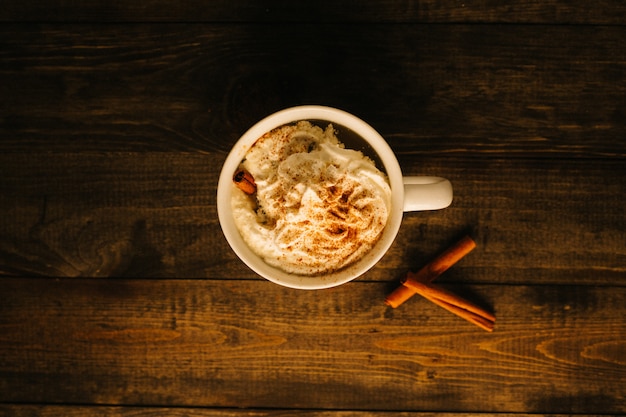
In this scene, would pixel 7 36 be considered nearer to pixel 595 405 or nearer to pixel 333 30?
pixel 333 30

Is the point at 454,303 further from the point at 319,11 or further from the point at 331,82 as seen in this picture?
the point at 319,11

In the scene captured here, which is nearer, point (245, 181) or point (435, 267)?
point (245, 181)

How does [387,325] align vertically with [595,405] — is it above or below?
above

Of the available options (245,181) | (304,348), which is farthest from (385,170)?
(304,348)

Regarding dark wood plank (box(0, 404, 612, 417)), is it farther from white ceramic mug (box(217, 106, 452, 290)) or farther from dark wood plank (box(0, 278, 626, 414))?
white ceramic mug (box(217, 106, 452, 290))

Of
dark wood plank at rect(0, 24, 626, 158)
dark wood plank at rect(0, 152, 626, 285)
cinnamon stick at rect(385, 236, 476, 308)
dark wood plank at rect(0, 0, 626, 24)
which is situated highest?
dark wood plank at rect(0, 0, 626, 24)

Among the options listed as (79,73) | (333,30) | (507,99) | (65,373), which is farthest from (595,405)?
(79,73)

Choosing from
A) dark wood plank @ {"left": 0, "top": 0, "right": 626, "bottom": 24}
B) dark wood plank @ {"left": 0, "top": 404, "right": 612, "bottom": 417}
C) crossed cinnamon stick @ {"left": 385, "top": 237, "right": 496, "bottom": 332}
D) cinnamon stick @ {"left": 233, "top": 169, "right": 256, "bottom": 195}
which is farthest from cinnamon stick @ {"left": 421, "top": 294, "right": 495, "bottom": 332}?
dark wood plank @ {"left": 0, "top": 0, "right": 626, "bottom": 24}
